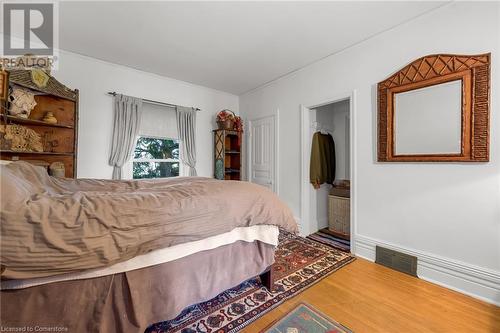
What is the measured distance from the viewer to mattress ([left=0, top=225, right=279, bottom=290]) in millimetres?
943

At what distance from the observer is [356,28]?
7.19 ft

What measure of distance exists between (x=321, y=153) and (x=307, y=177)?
0.50 metres

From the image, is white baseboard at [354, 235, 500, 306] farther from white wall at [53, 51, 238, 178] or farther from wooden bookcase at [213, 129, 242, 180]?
white wall at [53, 51, 238, 178]

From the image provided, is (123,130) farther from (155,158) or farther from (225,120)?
(225,120)

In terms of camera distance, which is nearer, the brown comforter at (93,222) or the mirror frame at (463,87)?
the brown comforter at (93,222)

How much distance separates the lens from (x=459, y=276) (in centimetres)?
179

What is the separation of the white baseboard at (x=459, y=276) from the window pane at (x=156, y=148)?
340 centimetres

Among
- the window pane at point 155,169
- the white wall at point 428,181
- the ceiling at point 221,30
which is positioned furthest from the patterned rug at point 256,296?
the ceiling at point 221,30

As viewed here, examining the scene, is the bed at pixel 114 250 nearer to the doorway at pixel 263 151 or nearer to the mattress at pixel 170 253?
the mattress at pixel 170 253

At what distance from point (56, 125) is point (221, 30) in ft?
7.01

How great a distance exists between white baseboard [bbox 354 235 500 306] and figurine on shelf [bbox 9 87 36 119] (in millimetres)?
4062

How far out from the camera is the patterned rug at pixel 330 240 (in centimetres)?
274

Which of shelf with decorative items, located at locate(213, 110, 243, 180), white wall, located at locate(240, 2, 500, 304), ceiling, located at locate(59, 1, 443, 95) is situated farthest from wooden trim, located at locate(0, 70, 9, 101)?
white wall, located at locate(240, 2, 500, 304)

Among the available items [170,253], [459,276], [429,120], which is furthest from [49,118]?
[459,276]
